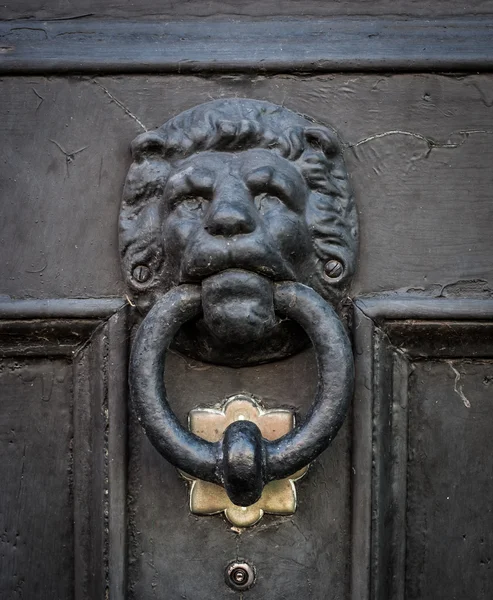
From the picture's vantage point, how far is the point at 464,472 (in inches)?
31.3

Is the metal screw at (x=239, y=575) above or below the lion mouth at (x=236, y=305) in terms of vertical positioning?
below

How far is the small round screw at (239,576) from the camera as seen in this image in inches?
30.7

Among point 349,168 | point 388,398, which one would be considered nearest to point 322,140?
point 349,168

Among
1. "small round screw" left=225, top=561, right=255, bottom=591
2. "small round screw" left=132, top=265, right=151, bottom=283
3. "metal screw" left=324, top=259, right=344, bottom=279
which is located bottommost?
"small round screw" left=225, top=561, right=255, bottom=591

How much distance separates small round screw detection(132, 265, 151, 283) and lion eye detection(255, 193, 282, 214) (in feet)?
0.46

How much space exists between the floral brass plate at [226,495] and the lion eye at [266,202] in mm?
208

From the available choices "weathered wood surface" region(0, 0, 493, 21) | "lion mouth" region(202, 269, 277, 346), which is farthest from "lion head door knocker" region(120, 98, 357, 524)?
"weathered wood surface" region(0, 0, 493, 21)

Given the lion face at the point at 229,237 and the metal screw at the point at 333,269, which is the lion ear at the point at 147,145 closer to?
the lion face at the point at 229,237

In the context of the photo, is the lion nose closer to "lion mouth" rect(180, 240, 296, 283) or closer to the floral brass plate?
"lion mouth" rect(180, 240, 296, 283)

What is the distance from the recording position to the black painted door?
0.79 meters

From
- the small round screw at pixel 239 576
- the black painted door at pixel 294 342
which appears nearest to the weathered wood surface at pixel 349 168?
the black painted door at pixel 294 342

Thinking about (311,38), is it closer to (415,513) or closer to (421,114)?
(421,114)

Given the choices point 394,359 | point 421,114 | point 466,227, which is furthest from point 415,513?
point 421,114

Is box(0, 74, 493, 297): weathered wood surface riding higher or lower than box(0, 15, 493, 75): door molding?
lower
